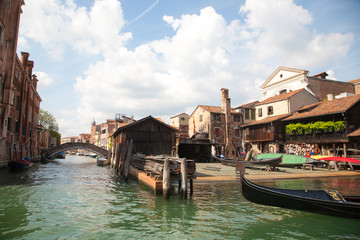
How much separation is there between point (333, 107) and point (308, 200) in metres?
22.2

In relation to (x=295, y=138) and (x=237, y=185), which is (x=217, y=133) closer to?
(x=295, y=138)

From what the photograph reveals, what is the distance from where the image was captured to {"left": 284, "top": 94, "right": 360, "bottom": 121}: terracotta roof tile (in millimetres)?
24497

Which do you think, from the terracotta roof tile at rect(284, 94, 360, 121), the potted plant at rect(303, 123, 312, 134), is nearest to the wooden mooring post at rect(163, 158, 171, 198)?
the terracotta roof tile at rect(284, 94, 360, 121)

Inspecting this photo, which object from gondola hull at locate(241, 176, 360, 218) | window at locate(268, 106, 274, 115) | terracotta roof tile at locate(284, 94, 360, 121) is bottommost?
gondola hull at locate(241, 176, 360, 218)

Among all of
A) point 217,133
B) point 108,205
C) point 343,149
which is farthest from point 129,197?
point 217,133

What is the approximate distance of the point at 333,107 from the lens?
26.0 m

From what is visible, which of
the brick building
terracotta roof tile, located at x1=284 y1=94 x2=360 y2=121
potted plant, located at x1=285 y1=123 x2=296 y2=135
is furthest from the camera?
potted plant, located at x1=285 y1=123 x2=296 y2=135

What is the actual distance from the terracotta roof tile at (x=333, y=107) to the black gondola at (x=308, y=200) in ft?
64.0

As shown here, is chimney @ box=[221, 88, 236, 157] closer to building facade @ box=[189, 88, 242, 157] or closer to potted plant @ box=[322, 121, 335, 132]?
building facade @ box=[189, 88, 242, 157]

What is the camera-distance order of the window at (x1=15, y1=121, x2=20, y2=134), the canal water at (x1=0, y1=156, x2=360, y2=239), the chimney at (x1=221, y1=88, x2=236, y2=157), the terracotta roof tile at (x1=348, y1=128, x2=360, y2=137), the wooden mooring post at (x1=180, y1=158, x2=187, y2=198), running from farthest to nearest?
1. the chimney at (x1=221, y1=88, x2=236, y2=157)
2. the window at (x1=15, y1=121, x2=20, y2=134)
3. the terracotta roof tile at (x1=348, y1=128, x2=360, y2=137)
4. the wooden mooring post at (x1=180, y1=158, x2=187, y2=198)
5. the canal water at (x1=0, y1=156, x2=360, y2=239)

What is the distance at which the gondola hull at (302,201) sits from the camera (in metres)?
7.39

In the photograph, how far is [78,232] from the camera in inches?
246

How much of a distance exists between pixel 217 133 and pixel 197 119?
5.49 metres

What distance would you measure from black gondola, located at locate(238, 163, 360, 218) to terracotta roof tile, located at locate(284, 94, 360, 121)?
64.0 ft
